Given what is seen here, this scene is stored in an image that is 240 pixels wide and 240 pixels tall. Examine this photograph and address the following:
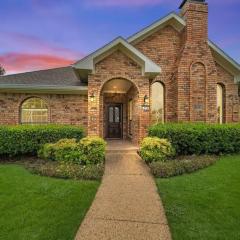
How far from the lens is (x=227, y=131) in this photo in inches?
383

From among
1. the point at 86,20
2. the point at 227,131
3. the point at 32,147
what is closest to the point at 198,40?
the point at 227,131

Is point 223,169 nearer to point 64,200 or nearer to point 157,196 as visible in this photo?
point 157,196

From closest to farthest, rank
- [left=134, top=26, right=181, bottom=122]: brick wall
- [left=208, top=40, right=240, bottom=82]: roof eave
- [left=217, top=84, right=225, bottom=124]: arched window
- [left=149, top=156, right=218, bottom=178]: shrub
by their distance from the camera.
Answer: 1. [left=149, top=156, right=218, bottom=178]: shrub
2. [left=134, top=26, right=181, bottom=122]: brick wall
3. [left=208, top=40, right=240, bottom=82]: roof eave
4. [left=217, top=84, right=225, bottom=124]: arched window

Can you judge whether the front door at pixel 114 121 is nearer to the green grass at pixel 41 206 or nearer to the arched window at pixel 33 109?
the arched window at pixel 33 109

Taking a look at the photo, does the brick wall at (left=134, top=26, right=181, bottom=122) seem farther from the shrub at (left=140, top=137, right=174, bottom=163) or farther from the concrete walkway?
the concrete walkway

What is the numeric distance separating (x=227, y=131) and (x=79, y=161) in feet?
19.0

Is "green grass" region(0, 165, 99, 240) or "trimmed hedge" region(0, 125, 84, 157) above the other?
"trimmed hedge" region(0, 125, 84, 157)

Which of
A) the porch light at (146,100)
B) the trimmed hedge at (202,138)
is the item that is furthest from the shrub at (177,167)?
the porch light at (146,100)

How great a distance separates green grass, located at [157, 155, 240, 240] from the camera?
159 inches

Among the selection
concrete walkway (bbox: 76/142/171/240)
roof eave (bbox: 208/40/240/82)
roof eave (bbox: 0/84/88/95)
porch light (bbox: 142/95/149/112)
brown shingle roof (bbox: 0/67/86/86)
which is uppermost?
roof eave (bbox: 208/40/240/82)

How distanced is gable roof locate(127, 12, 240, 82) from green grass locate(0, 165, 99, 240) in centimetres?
888

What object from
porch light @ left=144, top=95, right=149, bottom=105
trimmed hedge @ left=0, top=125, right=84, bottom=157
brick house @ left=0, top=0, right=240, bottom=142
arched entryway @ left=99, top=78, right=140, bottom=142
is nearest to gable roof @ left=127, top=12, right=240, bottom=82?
brick house @ left=0, top=0, right=240, bottom=142

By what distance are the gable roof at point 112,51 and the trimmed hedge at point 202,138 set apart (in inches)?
106

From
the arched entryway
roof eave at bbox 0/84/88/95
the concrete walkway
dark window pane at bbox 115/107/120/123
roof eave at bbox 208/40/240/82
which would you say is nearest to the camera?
the concrete walkway
